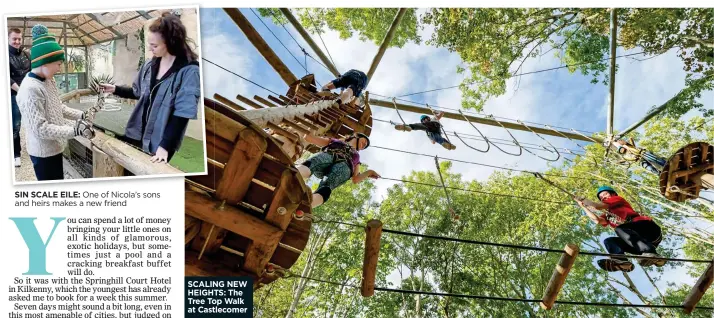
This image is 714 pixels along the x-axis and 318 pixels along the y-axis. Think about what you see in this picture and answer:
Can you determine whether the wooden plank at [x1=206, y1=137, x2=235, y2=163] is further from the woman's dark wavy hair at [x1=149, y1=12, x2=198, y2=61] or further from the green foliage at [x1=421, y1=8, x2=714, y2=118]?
the green foliage at [x1=421, y1=8, x2=714, y2=118]

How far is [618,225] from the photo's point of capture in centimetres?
402

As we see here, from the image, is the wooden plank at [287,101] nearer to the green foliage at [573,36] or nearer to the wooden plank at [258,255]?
the wooden plank at [258,255]

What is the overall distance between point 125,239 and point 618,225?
4367 mm

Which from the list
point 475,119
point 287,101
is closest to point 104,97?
point 287,101

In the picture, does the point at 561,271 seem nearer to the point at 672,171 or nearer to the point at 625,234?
the point at 625,234

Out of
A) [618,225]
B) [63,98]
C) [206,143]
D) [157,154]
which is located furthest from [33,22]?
[618,225]

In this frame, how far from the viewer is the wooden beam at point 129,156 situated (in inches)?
78.4

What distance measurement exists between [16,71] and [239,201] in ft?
5.29

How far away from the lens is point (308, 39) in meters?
5.40

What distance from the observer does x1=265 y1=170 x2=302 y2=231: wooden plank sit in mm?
1840

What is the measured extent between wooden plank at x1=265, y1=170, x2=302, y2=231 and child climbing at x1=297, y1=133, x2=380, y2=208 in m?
0.82

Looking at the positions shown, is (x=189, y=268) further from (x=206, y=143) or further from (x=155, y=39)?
(x=155, y=39)

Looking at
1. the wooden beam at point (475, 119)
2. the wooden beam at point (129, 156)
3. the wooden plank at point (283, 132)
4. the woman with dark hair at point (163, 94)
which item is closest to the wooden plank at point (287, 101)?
the wooden plank at point (283, 132)

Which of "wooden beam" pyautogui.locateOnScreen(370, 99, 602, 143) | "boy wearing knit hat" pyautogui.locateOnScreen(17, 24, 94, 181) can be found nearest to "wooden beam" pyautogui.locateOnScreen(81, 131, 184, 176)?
"boy wearing knit hat" pyautogui.locateOnScreen(17, 24, 94, 181)
